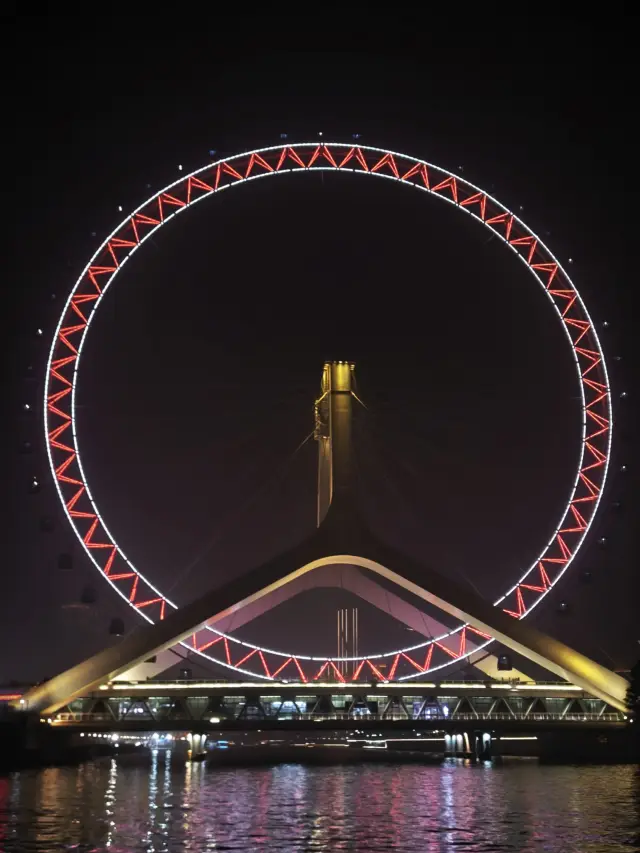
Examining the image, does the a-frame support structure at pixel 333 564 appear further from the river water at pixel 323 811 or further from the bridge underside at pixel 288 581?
the river water at pixel 323 811

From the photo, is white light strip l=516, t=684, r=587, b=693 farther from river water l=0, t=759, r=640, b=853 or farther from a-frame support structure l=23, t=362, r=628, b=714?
river water l=0, t=759, r=640, b=853

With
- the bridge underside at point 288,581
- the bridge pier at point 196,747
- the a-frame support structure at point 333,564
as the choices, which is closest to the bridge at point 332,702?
the bridge pier at point 196,747

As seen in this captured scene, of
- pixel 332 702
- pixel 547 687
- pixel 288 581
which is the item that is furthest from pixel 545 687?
pixel 288 581

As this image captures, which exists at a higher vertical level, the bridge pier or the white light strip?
the white light strip

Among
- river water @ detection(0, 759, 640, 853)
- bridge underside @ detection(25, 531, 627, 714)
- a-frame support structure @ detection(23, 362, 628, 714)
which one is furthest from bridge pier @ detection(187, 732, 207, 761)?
river water @ detection(0, 759, 640, 853)

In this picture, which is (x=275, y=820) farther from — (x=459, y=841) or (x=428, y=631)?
(x=428, y=631)

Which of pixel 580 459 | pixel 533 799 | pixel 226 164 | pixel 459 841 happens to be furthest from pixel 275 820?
pixel 226 164
